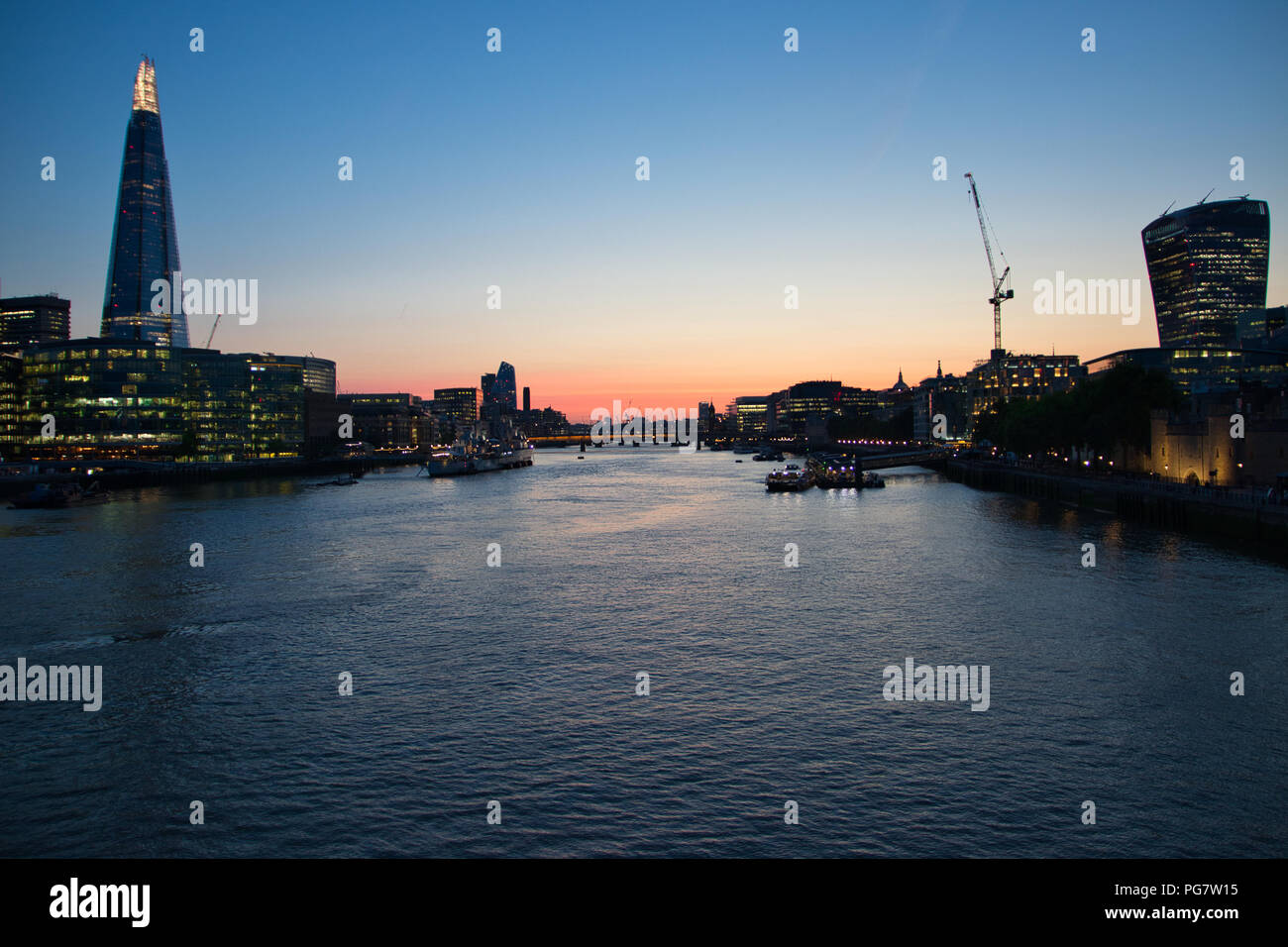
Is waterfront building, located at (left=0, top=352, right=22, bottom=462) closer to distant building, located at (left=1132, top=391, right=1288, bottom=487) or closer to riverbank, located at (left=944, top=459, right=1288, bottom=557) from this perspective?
riverbank, located at (left=944, top=459, right=1288, bottom=557)

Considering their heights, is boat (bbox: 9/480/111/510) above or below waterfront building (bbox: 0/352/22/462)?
below

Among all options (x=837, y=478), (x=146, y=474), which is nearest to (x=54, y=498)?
(x=146, y=474)

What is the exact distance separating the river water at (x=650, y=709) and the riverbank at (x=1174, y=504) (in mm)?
Answer: 2401

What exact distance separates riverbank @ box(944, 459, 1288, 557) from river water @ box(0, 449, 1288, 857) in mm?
2401

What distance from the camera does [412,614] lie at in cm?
3409

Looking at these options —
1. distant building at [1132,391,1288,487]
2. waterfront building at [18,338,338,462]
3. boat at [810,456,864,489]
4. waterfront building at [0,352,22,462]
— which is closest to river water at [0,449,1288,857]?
distant building at [1132,391,1288,487]

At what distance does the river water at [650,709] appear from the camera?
606 inches

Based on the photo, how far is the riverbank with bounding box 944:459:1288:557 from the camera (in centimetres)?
4591

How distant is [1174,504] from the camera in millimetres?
56906

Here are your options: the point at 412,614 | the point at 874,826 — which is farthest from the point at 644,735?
the point at 412,614

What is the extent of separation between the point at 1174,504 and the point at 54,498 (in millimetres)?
104719

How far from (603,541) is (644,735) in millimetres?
38566

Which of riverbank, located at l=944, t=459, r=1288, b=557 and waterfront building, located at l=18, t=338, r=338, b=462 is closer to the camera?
riverbank, located at l=944, t=459, r=1288, b=557
